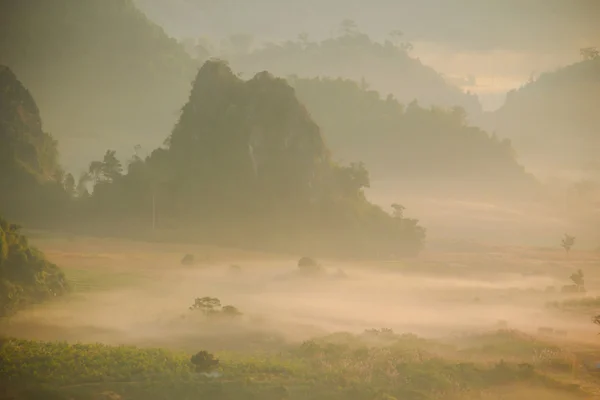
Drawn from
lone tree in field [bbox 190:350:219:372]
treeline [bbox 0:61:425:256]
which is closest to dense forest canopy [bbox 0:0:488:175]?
treeline [bbox 0:61:425:256]

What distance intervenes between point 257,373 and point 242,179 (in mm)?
14199

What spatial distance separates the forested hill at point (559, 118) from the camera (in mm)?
→ 39875

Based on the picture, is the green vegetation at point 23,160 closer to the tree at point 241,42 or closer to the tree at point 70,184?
the tree at point 70,184

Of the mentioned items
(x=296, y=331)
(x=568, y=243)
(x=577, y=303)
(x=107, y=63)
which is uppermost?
(x=107, y=63)

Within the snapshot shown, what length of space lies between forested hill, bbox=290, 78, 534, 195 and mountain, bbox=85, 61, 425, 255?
826 cm

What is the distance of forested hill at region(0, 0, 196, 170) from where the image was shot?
32.2m

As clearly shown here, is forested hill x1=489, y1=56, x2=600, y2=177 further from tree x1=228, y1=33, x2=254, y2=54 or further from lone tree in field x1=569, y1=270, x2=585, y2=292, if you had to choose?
tree x1=228, y1=33, x2=254, y2=54

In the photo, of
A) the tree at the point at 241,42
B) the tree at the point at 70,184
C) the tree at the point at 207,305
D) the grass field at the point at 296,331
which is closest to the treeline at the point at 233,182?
the tree at the point at 70,184

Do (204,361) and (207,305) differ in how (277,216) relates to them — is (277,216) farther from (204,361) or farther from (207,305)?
(204,361)

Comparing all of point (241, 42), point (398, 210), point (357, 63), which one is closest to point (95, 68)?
point (241, 42)

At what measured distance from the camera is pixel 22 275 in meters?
24.9

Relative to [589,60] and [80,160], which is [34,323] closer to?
[80,160]

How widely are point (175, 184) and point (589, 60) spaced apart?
88.5 feet

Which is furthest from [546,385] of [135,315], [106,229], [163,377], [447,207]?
[106,229]
